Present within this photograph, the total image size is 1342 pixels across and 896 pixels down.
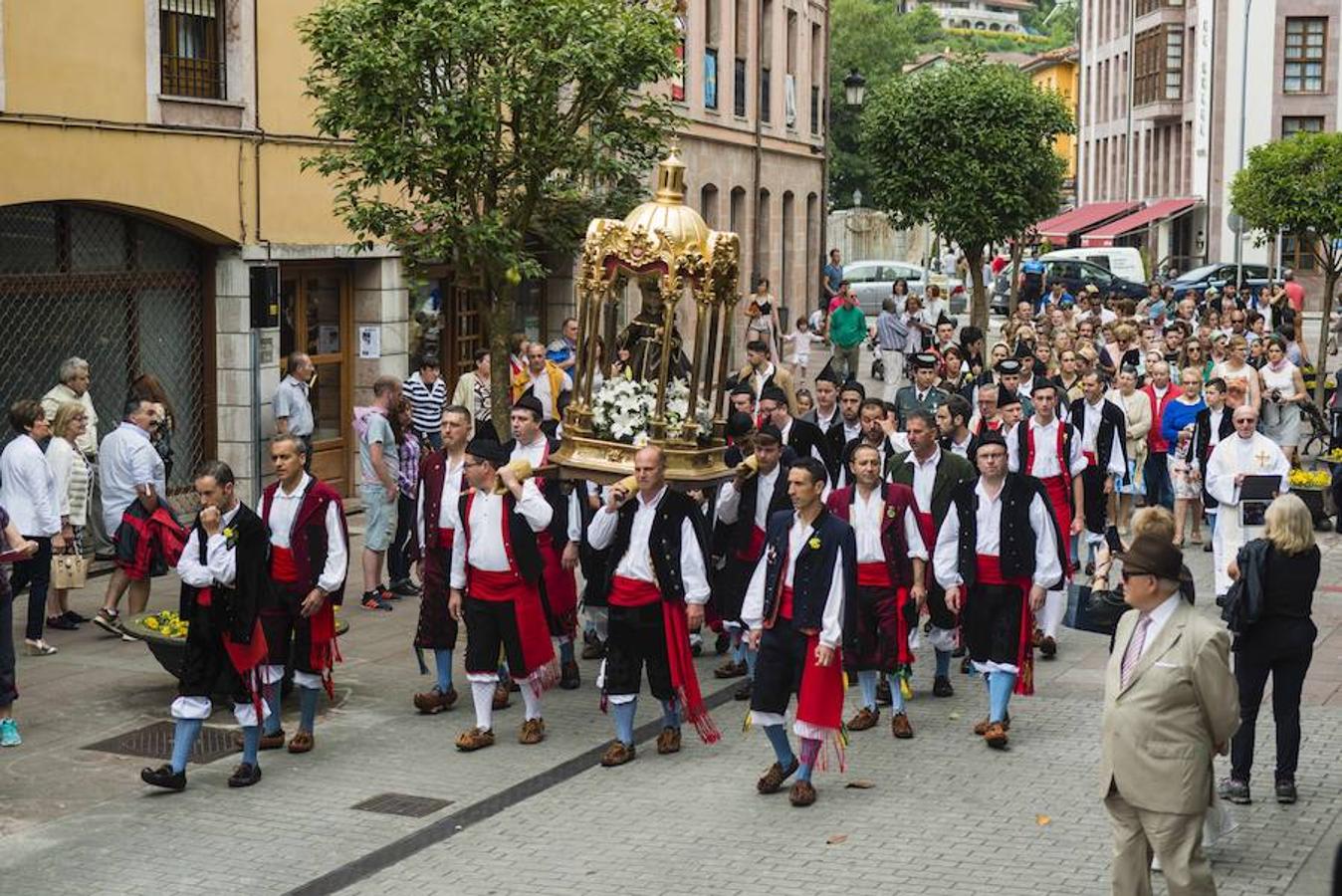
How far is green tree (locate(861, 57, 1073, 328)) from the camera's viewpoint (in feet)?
107

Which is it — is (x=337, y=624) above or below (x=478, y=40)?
below

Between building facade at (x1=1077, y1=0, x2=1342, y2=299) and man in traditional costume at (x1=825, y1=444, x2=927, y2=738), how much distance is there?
43.4 meters

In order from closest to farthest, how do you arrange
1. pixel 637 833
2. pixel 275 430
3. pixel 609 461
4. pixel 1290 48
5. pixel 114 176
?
1. pixel 637 833
2. pixel 609 461
3. pixel 114 176
4. pixel 275 430
5. pixel 1290 48

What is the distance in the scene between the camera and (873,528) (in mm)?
11648

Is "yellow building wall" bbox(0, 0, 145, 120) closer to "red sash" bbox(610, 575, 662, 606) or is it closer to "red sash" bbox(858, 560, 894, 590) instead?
"red sash" bbox(610, 575, 662, 606)

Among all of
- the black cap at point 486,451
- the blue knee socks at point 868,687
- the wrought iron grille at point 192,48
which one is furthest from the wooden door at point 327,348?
the blue knee socks at point 868,687

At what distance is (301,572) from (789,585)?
9.15 ft

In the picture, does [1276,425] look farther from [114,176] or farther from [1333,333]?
[1333,333]

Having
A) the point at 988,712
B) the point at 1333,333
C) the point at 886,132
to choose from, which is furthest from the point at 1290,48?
A: the point at 988,712

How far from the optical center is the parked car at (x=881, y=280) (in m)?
48.9

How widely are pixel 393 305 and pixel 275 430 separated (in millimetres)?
2901

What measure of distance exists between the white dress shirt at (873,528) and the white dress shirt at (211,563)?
358 cm

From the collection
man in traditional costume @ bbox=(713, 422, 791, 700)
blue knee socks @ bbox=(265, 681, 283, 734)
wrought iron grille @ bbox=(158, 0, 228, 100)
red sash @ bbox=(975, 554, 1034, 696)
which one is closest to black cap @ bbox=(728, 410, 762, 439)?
man in traditional costume @ bbox=(713, 422, 791, 700)

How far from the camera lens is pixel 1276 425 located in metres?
19.6
